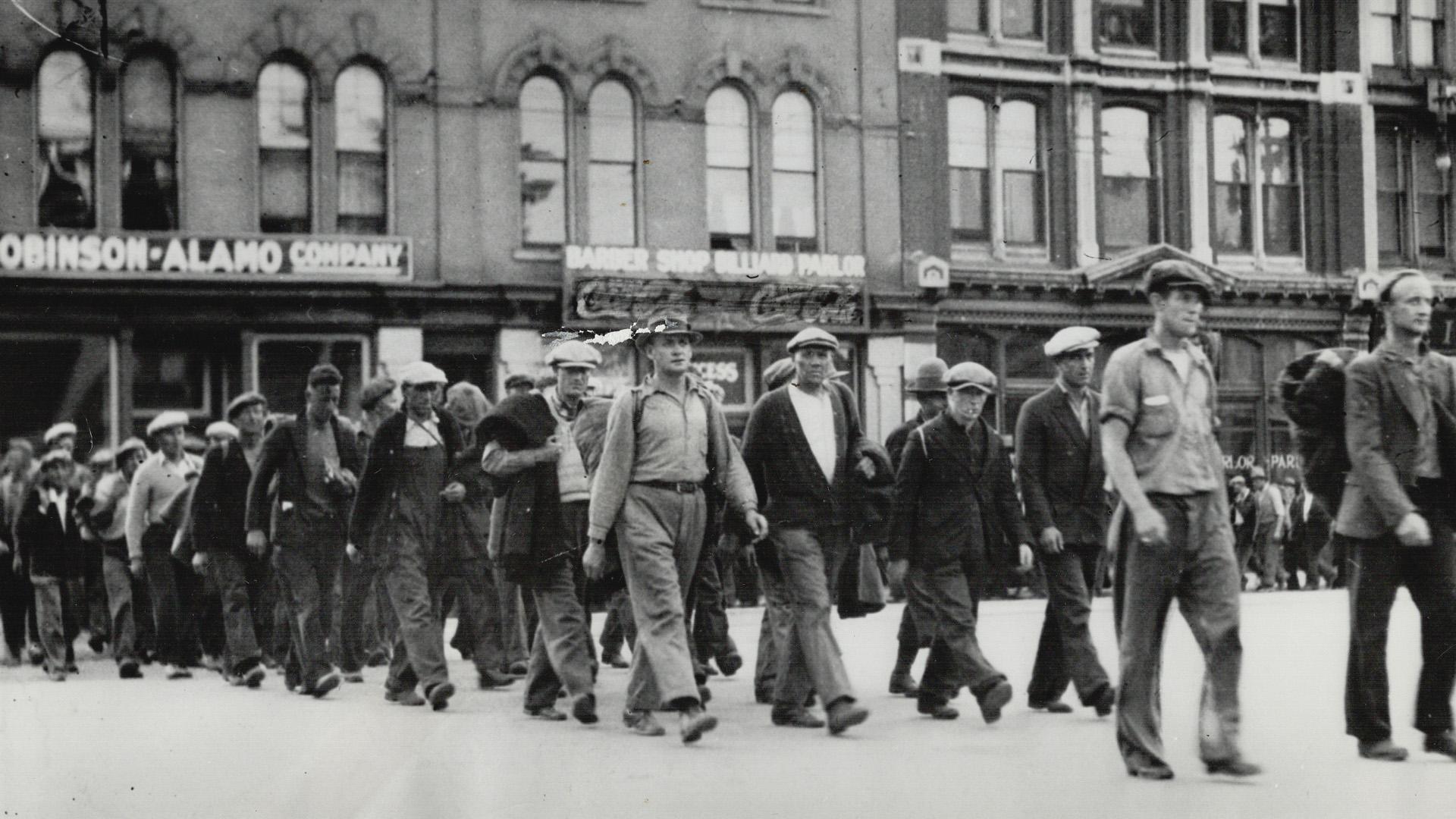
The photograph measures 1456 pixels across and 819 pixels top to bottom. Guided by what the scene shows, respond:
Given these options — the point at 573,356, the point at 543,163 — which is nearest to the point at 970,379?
the point at 573,356

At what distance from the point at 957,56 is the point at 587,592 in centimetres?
1789

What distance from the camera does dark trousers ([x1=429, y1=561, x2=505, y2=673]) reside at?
11.5 meters

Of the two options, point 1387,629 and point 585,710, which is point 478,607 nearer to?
point 585,710

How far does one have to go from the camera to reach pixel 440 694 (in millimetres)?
10375

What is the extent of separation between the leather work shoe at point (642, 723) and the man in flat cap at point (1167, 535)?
2673mm

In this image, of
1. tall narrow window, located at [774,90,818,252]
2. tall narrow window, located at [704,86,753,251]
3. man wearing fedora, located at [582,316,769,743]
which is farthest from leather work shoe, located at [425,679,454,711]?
tall narrow window, located at [774,90,818,252]

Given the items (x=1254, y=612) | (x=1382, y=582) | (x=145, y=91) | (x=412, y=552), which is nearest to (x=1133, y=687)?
(x=1382, y=582)

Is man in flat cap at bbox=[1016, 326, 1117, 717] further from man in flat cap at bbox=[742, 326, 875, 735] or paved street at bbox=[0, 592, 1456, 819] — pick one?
man in flat cap at bbox=[742, 326, 875, 735]

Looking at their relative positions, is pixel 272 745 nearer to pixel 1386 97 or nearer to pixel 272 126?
pixel 272 126

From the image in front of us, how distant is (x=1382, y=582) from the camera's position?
7.86m

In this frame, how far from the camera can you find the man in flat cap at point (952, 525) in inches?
384

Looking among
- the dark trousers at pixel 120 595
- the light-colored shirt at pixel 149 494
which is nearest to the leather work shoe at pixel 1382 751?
the light-colored shirt at pixel 149 494

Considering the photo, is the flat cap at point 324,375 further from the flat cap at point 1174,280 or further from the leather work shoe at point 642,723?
the flat cap at point 1174,280

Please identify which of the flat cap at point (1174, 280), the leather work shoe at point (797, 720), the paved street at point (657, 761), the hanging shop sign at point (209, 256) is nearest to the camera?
the paved street at point (657, 761)
